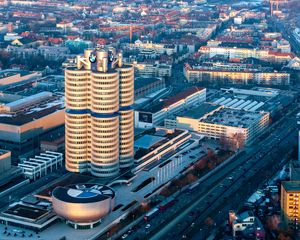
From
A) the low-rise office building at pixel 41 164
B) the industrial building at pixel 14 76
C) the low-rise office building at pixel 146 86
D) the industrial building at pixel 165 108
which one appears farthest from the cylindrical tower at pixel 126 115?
the industrial building at pixel 14 76

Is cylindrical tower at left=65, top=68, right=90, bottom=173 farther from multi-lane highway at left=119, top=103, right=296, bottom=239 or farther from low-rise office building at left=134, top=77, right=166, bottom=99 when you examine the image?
low-rise office building at left=134, top=77, right=166, bottom=99

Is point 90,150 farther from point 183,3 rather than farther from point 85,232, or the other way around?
point 183,3

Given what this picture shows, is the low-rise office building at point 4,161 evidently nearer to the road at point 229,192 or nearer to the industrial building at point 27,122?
the industrial building at point 27,122

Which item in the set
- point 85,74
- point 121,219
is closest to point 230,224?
point 121,219

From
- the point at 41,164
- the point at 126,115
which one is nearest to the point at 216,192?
the point at 126,115

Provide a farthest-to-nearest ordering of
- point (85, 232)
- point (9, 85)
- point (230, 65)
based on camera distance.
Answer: point (230, 65) → point (9, 85) → point (85, 232)

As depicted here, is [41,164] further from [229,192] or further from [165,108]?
[165,108]

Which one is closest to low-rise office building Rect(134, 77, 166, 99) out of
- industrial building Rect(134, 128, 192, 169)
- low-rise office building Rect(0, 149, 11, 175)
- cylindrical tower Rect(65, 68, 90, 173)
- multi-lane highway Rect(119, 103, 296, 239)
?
industrial building Rect(134, 128, 192, 169)

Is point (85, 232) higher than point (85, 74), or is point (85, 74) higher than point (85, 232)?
point (85, 74)
